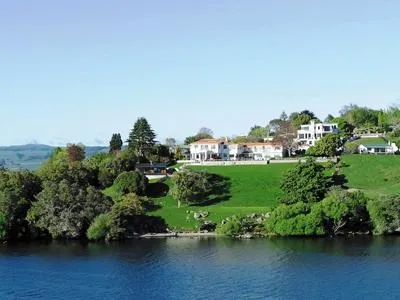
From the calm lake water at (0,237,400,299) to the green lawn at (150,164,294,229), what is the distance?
355 inches

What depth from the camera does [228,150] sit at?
5251 inches

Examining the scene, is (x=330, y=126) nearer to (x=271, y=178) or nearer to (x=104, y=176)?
(x=271, y=178)

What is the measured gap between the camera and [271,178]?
10456 centimetres

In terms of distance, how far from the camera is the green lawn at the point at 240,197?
88.9 m

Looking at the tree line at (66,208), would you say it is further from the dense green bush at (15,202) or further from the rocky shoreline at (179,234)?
the rocky shoreline at (179,234)

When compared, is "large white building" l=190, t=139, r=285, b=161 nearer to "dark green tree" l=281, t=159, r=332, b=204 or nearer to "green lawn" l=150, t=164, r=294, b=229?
"green lawn" l=150, t=164, r=294, b=229

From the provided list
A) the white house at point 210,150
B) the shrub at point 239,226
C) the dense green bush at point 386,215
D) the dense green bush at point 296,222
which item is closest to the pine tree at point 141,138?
the white house at point 210,150

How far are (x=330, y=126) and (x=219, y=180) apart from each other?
4736 cm

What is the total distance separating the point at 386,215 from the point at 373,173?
24.6 metres

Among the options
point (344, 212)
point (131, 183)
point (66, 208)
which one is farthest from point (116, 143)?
point (344, 212)

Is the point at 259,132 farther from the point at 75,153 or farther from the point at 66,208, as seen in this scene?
the point at 66,208

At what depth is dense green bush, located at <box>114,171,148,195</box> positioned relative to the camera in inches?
3912

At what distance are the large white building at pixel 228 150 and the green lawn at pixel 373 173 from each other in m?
21.9

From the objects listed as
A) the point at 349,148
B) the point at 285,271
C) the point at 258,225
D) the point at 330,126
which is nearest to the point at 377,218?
the point at 258,225
